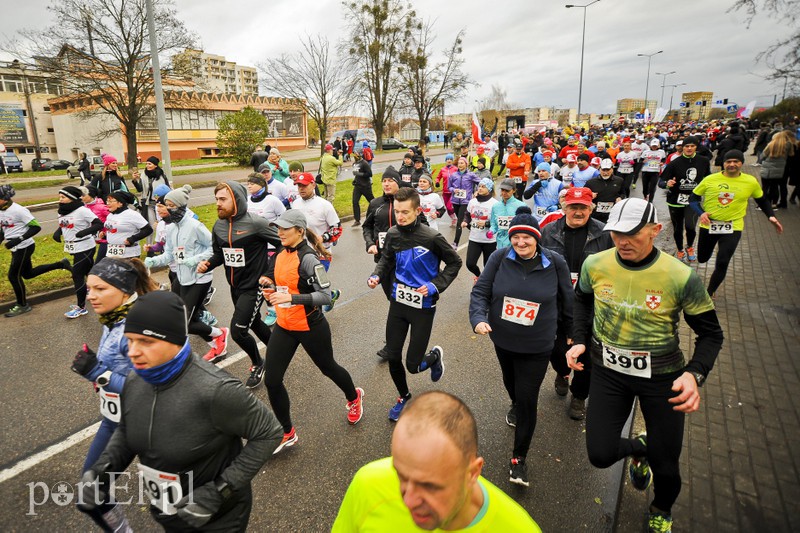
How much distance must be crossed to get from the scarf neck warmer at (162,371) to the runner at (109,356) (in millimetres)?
648

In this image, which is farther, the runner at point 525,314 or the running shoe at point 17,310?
the running shoe at point 17,310

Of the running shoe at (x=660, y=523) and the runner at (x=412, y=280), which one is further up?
the runner at (x=412, y=280)

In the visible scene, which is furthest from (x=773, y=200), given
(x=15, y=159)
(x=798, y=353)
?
(x=15, y=159)

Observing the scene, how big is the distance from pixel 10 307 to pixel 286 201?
521 cm

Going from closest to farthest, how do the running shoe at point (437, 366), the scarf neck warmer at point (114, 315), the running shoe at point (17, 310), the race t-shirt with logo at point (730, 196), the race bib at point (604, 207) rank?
1. the scarf neck warmer at point (114, 315)
2. the running shoe at point (437, 366)
3. the race t-shirt with logo at point (730, 196)
4. the running shoe at point (17, 310)
5. the race bib at point (604, 207)

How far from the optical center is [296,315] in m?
3.62

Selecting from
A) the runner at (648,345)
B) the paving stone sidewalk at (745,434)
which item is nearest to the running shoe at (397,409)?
the runner at (648,345)

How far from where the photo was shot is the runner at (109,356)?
2.46 metres

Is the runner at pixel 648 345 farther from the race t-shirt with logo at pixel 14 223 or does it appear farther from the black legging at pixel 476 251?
the race t-shirt with logo at pixel 14 223

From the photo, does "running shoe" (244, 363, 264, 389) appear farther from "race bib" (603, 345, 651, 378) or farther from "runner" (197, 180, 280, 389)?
"race bib" (603, 345, 651, 378)

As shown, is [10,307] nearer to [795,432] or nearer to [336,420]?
[336,420]

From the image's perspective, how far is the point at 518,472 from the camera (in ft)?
10.9

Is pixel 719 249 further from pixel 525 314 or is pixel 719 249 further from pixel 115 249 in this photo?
pixel 115 249

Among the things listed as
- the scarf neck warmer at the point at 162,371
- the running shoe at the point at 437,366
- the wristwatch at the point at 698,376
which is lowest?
the running shoe at the point at 437,366
